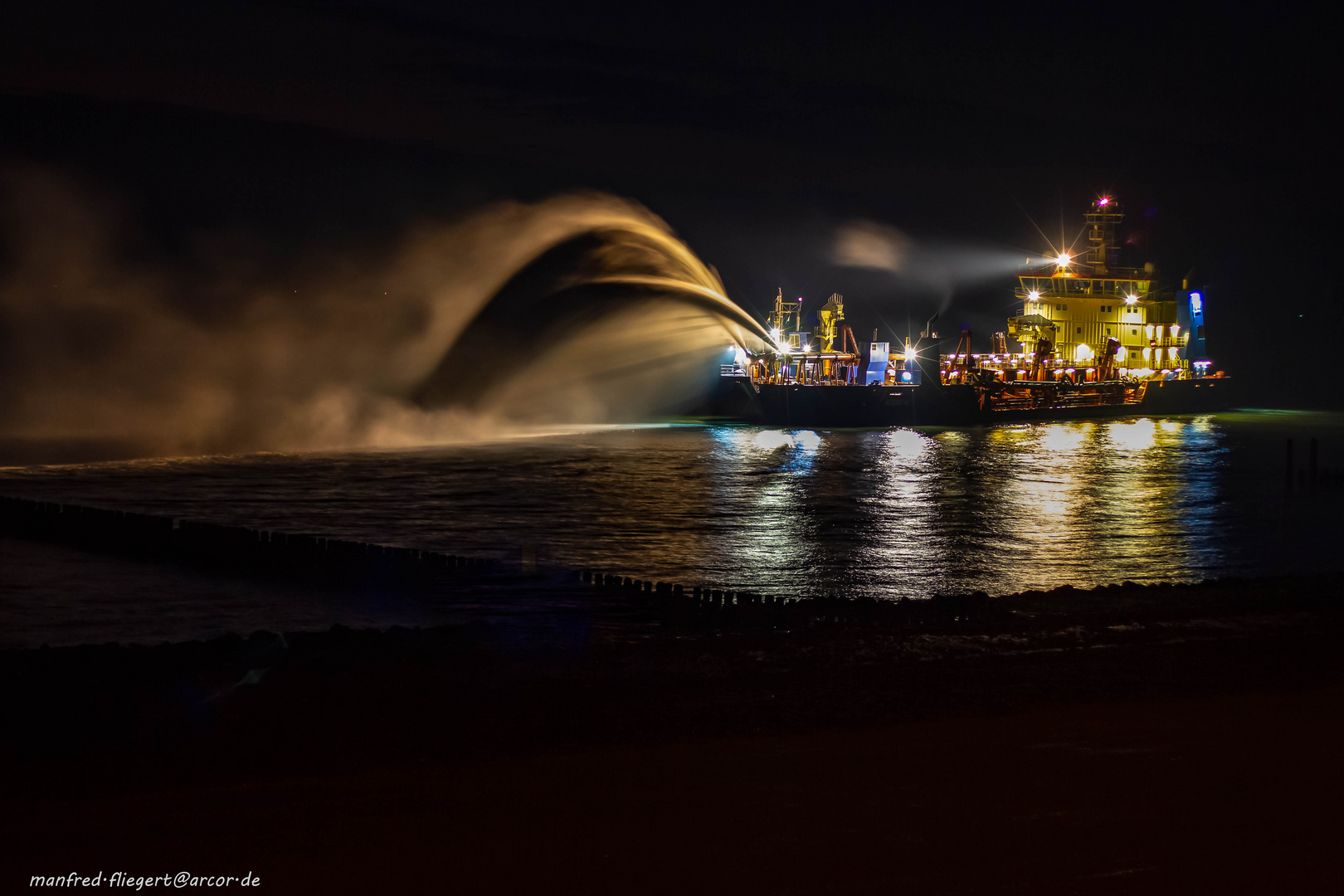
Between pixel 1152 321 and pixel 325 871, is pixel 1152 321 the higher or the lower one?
the higher one

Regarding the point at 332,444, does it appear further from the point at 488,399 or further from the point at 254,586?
the point at 488,399

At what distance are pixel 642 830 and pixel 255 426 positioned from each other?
6106 centimetres

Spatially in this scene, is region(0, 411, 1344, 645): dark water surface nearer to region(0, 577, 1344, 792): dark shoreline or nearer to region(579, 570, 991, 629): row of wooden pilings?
region(579, 570, 991, 629): row of wooden pilings

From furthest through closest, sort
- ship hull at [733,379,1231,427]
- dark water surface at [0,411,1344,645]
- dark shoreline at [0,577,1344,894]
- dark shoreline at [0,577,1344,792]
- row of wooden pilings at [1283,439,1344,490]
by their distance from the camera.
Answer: ship hull at [733,379,1231,427] < row of wooden pilings at [1283,439,1344,490] < dark water surface at [0,411,1344,645] < dark shoreline at [0,577,1344,792] < dark shoreline at [0,577,1344,894]

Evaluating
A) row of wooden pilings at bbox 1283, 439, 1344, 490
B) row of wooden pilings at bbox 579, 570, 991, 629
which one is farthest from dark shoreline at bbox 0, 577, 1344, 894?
row of wooden pilings at bbox 1283, 439, 1344, 490

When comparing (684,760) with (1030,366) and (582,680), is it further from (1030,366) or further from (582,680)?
(1030,366)

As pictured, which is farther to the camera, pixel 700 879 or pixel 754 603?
pixel 754 603

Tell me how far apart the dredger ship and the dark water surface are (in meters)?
40.6

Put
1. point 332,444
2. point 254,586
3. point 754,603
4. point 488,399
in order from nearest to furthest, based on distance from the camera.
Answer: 1. point 754,603
2. point 254,586
3. point 332,444
4. point 488,399

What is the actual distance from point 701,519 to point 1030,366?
95.7 meters

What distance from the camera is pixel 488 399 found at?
120m

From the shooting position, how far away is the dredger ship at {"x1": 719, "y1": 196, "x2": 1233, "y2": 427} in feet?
337

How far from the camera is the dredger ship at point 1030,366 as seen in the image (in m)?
103

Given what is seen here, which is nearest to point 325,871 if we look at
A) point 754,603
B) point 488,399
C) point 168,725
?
point 168,725
